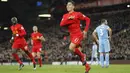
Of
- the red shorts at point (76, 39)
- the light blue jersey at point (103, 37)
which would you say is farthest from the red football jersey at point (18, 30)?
the red shorts at point (76, 39)

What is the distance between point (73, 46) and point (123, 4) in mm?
34031

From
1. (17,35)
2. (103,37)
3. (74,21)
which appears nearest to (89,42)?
(103,37)

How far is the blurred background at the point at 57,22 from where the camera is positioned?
40.9 meters

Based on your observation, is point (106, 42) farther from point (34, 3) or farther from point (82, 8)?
point (34, 3)

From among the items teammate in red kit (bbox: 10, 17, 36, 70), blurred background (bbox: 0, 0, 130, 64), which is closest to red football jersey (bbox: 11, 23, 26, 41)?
teammate in red kit (bbox: 10, 17, 36, 70)

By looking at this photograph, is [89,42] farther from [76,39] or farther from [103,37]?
[76,39]

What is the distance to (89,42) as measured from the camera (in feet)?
143

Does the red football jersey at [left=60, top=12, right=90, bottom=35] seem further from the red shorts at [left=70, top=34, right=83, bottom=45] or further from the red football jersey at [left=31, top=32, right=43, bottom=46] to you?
the red football jersey at [left=31, top=32, right=43, bottom=46]

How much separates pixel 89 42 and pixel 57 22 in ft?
44.1

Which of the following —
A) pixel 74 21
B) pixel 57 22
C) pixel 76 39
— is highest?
pixel 57 22

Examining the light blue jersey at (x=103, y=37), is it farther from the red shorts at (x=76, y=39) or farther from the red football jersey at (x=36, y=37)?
the red shorts at (x=76, y=39)

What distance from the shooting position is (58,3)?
5406cm

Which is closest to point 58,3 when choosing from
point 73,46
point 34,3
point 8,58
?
point 34,3

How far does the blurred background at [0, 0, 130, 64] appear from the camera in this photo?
40.9 metres
